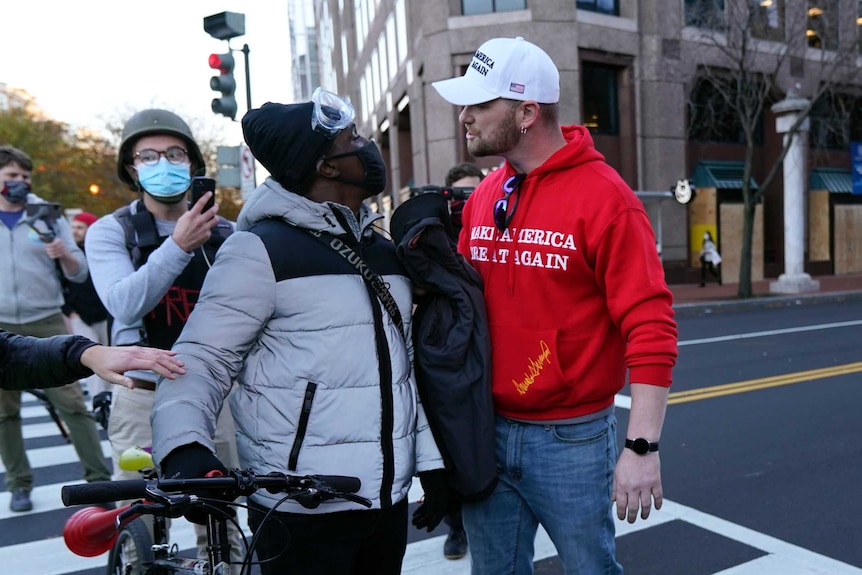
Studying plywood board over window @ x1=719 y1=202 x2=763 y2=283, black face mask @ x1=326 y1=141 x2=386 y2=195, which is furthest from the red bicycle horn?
plywood board over window @ x1=719 y1=202 x2=763 y2=283

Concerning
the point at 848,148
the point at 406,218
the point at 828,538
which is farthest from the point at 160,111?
the point at 848,148

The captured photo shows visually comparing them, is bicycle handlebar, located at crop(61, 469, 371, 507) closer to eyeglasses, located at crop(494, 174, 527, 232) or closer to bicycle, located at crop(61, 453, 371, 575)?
bicycle, located at crop(61, 453, 371, 575)

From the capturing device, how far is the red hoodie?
2.10m

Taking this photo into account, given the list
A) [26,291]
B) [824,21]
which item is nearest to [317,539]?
[26,291]

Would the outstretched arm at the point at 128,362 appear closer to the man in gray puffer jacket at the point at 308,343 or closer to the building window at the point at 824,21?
the man in gray puffer jacket at the point at 308,343

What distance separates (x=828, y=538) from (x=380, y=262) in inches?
140

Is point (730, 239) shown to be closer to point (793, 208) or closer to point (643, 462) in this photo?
point (793, 208)

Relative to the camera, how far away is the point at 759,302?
17250 millimetres

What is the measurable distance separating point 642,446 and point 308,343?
39.9 inches

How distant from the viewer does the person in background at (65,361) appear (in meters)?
1.85

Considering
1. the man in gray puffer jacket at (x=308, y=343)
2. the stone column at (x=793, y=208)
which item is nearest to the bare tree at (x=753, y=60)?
the stone column at (x=793, y=208)

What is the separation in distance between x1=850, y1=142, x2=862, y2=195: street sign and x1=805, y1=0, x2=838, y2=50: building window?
7.03m

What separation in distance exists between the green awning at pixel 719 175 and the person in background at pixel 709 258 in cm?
214

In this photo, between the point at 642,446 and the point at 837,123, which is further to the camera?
the point at 837,123
